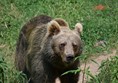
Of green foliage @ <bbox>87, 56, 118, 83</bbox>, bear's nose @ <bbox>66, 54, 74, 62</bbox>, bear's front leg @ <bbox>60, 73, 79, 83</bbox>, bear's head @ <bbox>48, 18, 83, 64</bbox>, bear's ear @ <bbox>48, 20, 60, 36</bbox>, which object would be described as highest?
bear's ear @ <bbox>48, 20, 60, 36</bbox>

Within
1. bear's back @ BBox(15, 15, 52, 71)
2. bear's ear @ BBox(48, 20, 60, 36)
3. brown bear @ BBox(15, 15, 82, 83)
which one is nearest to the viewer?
brown bear @ BBox(15, 15, 82, 83)

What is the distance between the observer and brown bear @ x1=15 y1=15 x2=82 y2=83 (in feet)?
23.6

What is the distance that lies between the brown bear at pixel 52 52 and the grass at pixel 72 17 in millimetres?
2124

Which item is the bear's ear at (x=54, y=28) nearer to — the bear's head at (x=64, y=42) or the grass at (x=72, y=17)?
the bear's head at (x=64, y=42)

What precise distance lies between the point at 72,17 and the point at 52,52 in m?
4.12

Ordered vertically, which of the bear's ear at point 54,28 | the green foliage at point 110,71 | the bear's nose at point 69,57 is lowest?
the green foliage at point 110,71

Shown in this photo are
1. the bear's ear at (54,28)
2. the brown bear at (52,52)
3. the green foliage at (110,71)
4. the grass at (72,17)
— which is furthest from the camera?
the grass at (72,17)

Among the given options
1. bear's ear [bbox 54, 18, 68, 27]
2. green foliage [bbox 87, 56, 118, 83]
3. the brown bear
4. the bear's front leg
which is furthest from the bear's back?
green foliage [bbox 87, 56, 118, 83]

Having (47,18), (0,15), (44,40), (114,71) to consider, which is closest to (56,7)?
(0,15)

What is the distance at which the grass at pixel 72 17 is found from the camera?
414 inches

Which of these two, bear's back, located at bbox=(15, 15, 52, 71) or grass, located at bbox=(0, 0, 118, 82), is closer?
bear's back, located at bbox=(15, 15, 52, 71)

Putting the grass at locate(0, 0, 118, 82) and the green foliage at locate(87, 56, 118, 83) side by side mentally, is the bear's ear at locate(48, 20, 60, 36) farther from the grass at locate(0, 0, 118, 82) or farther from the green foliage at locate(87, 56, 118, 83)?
the grass at locate(0, 0, 118, 82)

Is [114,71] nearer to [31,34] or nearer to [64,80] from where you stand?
[64,80]

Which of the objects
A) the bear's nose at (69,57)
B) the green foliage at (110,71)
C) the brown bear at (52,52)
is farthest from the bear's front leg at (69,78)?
the green foliage at (110,71)
